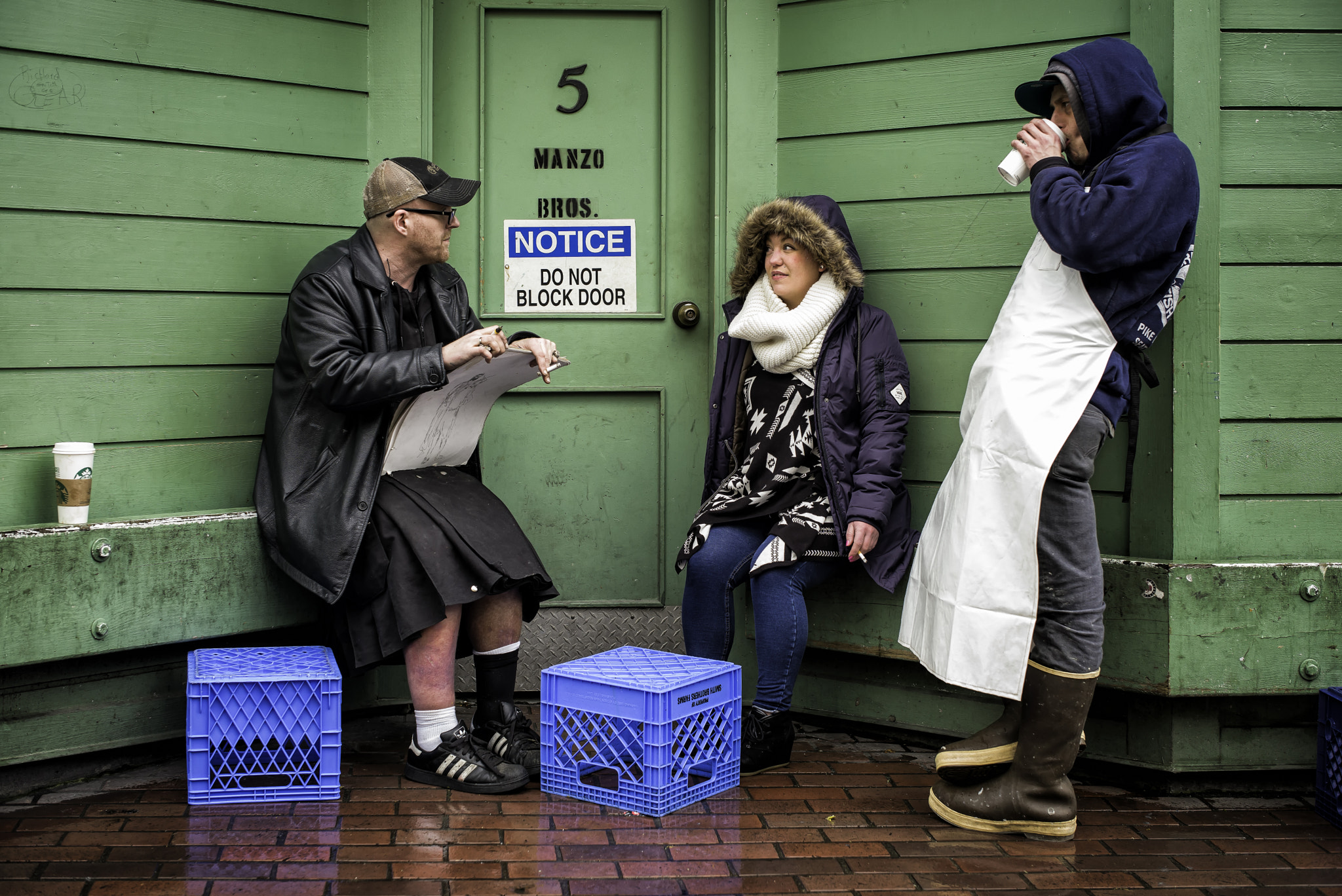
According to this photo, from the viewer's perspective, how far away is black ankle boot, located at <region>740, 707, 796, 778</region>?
11.3ft

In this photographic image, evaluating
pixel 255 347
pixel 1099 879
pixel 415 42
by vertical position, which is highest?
pixel 415 42

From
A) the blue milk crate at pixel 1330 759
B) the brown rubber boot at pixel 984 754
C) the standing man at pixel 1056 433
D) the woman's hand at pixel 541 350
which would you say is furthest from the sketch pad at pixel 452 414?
the blue milk crate at pixel 1330 759

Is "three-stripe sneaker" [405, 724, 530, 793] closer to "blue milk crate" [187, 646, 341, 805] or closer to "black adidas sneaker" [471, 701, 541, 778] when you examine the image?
"black adidas sneaker" [471, 701, 541, 778]

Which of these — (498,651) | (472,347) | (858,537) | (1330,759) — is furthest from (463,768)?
(1330,759)

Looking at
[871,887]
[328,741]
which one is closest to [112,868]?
[328,741]

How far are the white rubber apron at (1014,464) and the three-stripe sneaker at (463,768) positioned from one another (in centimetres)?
122

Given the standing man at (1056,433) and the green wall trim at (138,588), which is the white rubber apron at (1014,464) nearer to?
the standing man at (1056,433)

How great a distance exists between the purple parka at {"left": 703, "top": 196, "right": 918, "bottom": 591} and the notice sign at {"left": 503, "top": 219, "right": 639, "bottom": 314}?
76 centimetres

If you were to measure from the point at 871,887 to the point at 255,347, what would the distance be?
2473 mm

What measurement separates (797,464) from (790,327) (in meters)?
0.43

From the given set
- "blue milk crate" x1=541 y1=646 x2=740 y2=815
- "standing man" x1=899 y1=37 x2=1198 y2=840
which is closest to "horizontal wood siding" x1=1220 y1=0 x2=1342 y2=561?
"standing man" x1=899 y1=37 x2=1198 y2=840

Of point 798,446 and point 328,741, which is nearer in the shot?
point 328,741

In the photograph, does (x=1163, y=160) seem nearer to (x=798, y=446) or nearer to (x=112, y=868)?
(x=798, y=446)

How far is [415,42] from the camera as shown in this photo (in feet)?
12.9
